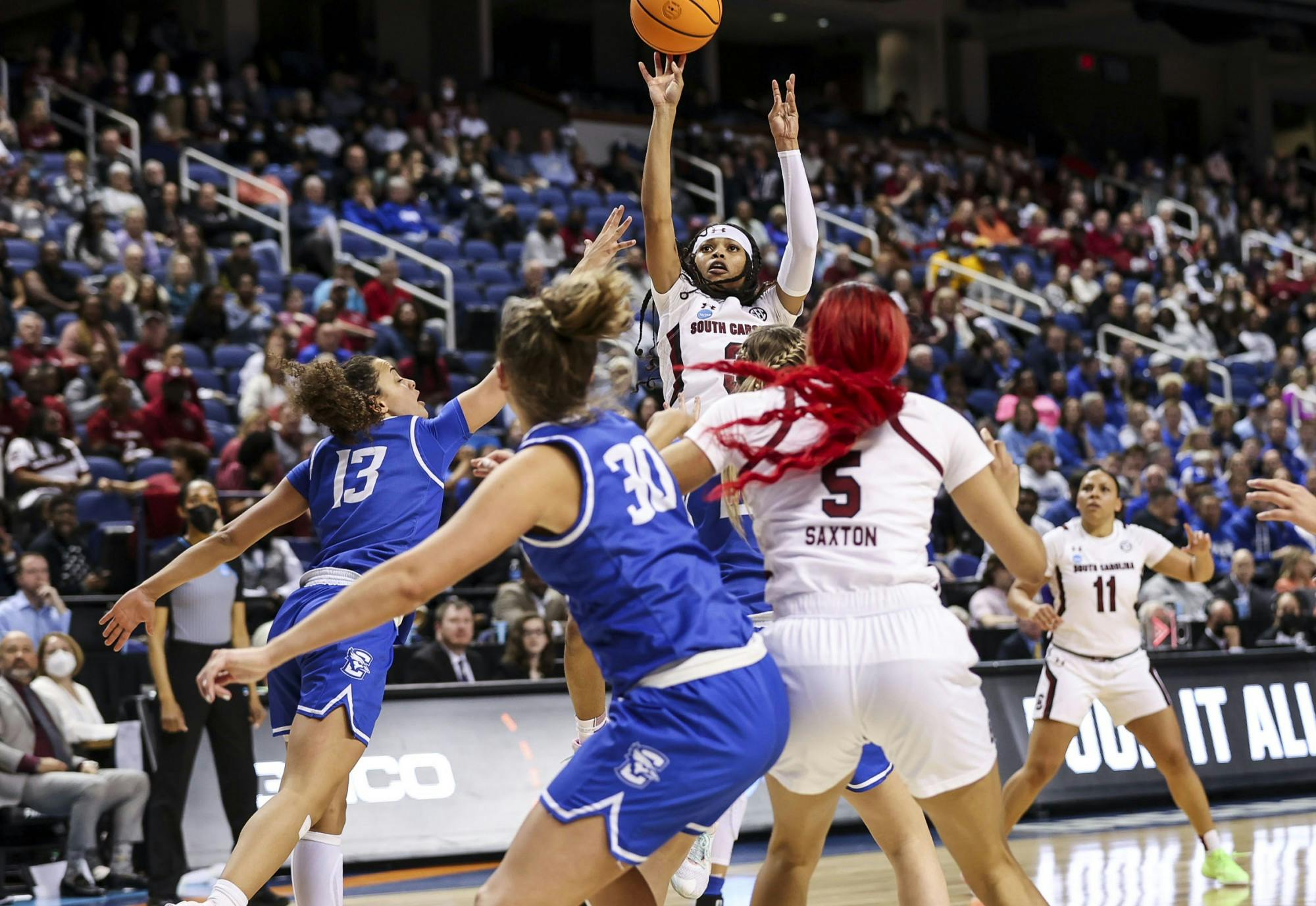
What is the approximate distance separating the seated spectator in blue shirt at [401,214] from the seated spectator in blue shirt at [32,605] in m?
8.23

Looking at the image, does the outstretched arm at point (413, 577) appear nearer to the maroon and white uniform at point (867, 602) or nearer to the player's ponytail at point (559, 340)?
the player's ponytail at point (559, 340)

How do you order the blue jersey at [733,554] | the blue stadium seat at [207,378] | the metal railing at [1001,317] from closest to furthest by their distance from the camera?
the blue jersey at [733,554] → the blue stadium seat at [207,378] → the metal railing at [1001,317]

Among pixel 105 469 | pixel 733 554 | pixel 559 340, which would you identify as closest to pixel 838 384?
pixel 559 340

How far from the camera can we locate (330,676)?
16.9ft

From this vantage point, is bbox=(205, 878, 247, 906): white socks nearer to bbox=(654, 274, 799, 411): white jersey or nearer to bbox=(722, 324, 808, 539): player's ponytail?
bbox=(722, 324, 808, 539): player's ponytail

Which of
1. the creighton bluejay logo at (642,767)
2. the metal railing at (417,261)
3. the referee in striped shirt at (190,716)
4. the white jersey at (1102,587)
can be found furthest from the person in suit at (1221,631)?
the creighton bluejay logo at (642,767)

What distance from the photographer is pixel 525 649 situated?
9.98 meters

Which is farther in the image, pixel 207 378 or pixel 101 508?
pixel 207 378

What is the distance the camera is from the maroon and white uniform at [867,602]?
3.70 metres

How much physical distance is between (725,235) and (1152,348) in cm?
1473

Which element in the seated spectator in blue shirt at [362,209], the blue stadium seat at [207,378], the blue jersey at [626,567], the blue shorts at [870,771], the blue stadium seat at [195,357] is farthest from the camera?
the seated spectator in blue shirt at [362,209]

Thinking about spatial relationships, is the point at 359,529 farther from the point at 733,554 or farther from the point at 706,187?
the point at 706,187

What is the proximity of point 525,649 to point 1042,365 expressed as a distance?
377 inches

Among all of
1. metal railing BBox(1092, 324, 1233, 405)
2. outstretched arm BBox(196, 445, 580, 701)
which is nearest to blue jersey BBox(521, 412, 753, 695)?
outstretched arm BBox(196, 445, 580, 701)
